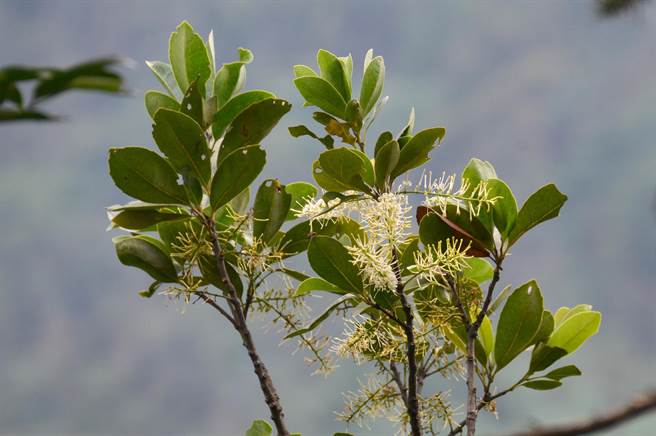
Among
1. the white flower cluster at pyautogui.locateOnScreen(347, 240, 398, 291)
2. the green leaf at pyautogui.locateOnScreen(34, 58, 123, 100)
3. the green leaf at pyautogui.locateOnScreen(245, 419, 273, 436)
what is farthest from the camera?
the green leaf at pyautogui.locateOnScreen(245, 419, 273, 436)

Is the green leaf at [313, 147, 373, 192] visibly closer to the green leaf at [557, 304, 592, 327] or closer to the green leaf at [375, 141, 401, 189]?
the green leaf at [375, 141, 401, 189]

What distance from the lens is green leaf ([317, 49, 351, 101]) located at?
77 centimetres

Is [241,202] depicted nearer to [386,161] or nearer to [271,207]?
[271,207]

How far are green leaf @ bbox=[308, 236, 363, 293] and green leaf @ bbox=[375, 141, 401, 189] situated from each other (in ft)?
0.23

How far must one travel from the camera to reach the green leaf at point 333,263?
689mm

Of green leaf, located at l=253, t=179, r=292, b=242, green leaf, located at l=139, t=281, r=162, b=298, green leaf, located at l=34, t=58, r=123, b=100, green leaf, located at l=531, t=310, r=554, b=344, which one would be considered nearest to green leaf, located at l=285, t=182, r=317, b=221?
green leaf, located at l=253, t=179, r=292, b=242

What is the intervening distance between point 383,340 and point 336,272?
0.08 metres

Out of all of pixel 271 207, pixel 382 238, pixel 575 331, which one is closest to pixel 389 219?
pixel 382 238

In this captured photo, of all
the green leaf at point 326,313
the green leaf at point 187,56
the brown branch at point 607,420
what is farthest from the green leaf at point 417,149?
the brown branch at point 607,420

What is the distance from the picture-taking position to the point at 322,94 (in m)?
0.76

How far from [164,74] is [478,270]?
0.38 metres

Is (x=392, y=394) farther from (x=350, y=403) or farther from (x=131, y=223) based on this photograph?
(x=131, y=223)

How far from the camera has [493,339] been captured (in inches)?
31.0

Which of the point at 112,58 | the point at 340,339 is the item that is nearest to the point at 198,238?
the point at 340,339
